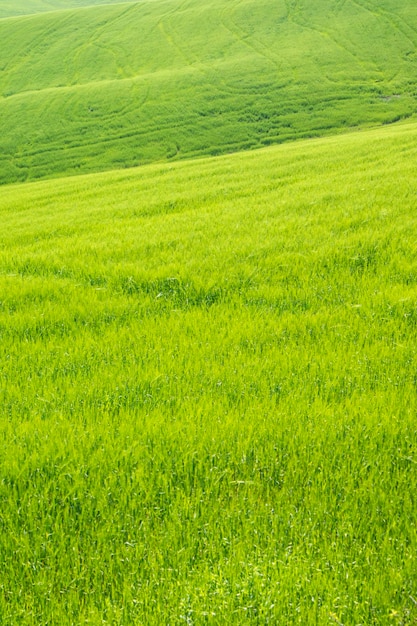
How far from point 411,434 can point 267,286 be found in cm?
387

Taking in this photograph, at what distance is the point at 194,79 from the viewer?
55031 millimetres

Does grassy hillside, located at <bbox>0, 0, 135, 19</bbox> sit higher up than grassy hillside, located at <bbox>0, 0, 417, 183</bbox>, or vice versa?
grassy hillside, located at <bbox>0, 0, 135, 19</bbox>

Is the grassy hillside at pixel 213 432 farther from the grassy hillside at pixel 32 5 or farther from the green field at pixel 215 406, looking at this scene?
the grassy hillside at pixel 32 5

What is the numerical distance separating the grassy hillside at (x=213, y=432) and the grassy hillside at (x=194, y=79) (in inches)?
1454

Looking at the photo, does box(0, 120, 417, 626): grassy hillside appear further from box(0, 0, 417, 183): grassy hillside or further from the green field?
box(0, 0, 417, 183): grassy hillside

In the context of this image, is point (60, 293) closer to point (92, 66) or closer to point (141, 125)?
point (141, 125)

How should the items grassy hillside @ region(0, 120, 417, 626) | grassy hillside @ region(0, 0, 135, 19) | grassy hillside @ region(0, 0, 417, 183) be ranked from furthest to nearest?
1. grassy hillside @ region(0, 0, 135, 19)
2. grassy hillside @ region(0, 0, 417, 183)
3. grassy hillside @ region(0, 120, 417, 626)

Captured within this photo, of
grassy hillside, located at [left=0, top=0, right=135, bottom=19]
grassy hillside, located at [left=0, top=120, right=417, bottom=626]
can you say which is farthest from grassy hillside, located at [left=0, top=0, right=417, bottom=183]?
grassy hillside, located at [left=0, top=0, right=135, bottom=19]

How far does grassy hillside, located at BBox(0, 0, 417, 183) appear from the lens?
4578cm

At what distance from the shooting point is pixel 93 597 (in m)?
2.95

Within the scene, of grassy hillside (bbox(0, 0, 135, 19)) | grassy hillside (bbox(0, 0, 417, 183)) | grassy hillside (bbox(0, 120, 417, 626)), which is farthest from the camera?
grassy hillside (bbox(0, 0, 135, 19))

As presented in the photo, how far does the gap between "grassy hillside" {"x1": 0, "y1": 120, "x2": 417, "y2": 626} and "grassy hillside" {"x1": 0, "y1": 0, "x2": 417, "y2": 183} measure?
121 feet

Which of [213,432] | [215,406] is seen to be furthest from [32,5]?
[213,432]

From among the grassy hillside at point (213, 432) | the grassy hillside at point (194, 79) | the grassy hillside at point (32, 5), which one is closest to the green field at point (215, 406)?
the grassy hillside at point (213, 432)
